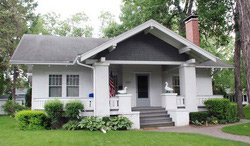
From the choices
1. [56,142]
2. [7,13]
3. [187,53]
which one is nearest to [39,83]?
[56,142]

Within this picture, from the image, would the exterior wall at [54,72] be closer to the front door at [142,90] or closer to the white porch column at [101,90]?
the white porch column at [101,90]

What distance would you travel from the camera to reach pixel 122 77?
13.4 m

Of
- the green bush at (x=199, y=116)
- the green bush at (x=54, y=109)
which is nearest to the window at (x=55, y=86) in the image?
the green bush at (x=54, y=109)

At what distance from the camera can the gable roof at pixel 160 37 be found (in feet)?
33.2

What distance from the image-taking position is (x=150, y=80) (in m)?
13.8

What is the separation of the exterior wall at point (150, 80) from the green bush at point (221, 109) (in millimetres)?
3225

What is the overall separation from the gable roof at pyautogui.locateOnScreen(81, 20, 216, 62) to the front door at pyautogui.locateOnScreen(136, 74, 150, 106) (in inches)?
120

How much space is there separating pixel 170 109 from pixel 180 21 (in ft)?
36.2

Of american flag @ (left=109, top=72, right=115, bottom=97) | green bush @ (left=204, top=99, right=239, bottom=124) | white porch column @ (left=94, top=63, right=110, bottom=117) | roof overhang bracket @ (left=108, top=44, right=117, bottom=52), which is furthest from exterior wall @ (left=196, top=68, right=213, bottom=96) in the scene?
white porch column @ (left=94, top=63, right=110, bottom=117)

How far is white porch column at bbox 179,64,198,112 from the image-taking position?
11789 millimetres

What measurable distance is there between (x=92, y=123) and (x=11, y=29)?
51.0ft

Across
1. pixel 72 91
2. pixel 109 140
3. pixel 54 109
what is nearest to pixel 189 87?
pixel 109 140

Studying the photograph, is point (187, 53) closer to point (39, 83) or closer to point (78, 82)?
point (78, 82)

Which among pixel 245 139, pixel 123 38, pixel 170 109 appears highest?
pixel 123 38
